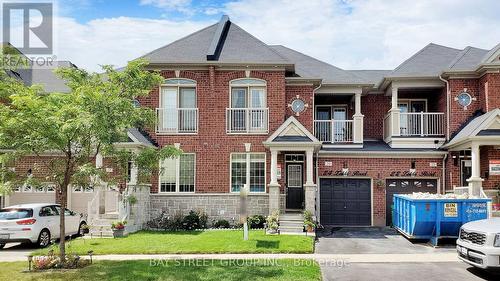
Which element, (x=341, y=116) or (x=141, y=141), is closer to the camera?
(x=141, y=141)

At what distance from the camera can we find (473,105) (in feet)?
64.7

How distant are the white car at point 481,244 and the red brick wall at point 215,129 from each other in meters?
9.65

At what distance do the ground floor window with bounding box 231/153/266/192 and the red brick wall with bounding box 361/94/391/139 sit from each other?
594 centimetres

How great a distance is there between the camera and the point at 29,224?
14609 millimetres

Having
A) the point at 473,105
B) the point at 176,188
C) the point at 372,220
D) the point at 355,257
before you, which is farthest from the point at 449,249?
the point at 176,188

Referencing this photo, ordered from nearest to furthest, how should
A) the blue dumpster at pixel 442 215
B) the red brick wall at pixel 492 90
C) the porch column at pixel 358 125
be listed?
the blue dumpster at pixel 442 215
the red brick wall at pixel 492 90
the porch column at pixel 358 125

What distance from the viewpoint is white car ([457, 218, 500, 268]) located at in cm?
977

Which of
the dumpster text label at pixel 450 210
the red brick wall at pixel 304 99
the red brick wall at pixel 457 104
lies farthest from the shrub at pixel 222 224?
the red brick wall at pixel 457 104

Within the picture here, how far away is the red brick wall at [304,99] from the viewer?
2028 cm

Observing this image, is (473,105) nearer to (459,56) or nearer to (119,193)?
(459,56)

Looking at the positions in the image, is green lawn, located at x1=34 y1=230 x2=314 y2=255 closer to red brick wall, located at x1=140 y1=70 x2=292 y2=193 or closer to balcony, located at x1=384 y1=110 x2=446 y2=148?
red brick wall, located at x1=140 y1=70 x2=292 y2=193

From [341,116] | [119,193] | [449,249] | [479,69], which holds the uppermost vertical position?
[479,69]

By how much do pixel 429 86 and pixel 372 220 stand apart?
252 inches

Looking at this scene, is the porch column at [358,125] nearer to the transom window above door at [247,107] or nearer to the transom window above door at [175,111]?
the transom window above door at [247,107]
